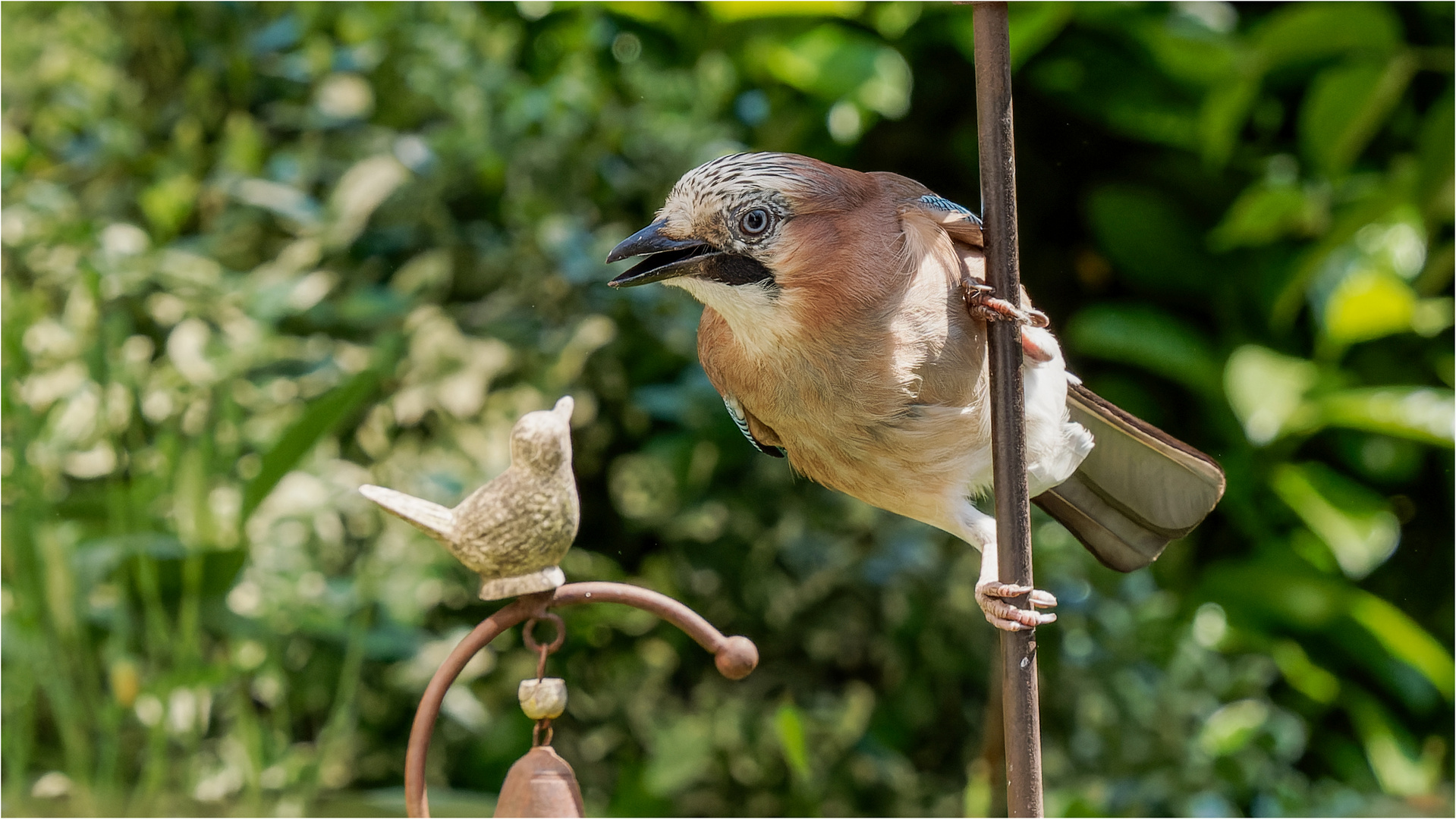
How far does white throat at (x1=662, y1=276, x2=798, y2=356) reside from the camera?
1.15 metres

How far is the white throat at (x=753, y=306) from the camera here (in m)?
1.15

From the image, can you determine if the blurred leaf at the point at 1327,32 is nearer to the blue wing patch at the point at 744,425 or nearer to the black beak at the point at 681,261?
the blue wing patch at the point at 744,425

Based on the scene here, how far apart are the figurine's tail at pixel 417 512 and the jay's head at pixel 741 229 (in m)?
0.29

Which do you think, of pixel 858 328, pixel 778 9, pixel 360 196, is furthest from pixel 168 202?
pixel 858 328

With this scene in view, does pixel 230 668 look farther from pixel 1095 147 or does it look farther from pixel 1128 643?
pixel 1095 147

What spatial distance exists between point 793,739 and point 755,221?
1296mm

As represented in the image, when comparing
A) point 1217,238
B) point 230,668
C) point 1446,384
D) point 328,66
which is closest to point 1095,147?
point 1217,238

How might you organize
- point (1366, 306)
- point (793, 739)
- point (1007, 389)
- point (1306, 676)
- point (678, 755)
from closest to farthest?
point (1007, 389) → point (793, 739) → point (678, 755) → point (1366, 306) → point (1306, 676)

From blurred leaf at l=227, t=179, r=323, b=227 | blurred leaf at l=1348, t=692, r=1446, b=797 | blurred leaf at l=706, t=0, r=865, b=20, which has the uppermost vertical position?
blurred leaf at l=706, t=0, r=865, b=20

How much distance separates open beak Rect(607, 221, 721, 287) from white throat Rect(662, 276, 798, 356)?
0.02 meters

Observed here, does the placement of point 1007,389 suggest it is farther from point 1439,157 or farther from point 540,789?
point 1439,157

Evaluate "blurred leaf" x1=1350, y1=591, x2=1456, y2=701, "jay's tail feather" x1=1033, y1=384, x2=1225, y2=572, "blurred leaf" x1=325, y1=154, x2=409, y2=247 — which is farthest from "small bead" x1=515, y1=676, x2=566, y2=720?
"blurred leaf" x1=1350, y1=591, x2=1456, y2=701

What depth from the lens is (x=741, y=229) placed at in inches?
44.6

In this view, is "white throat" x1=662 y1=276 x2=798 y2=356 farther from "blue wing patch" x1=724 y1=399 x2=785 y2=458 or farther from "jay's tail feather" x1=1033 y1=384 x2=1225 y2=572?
"jay's tail feather" x1=1033 y1=384 x2=1225 y2=572
